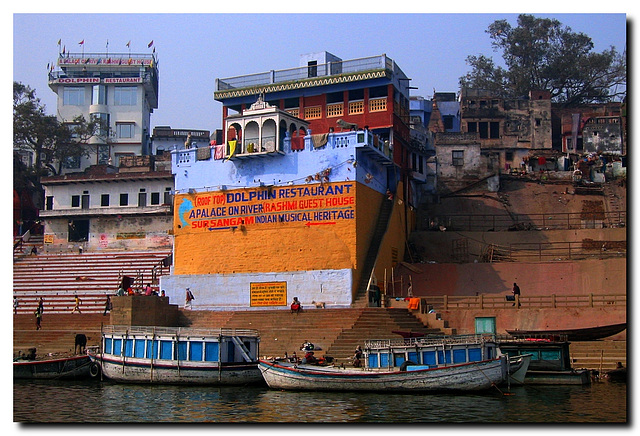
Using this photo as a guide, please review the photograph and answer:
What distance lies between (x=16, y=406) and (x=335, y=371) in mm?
7551

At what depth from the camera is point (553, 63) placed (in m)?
54.4

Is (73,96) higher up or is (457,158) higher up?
(73,96)

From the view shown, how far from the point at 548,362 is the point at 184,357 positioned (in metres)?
9.86

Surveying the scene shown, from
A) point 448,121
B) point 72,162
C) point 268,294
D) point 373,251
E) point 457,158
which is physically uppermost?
point 448,121

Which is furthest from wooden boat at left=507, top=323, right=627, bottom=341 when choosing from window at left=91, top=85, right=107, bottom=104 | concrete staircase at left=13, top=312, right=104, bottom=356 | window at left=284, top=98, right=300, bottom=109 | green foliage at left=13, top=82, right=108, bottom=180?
window at left=91, top=85, right=107, bottom=104

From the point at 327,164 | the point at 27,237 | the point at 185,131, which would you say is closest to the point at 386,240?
the point at 327,164

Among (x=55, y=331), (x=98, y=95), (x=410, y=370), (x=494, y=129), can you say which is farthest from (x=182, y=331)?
(x=98, y=95)

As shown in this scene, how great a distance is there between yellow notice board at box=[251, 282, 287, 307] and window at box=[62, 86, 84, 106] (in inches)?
1153

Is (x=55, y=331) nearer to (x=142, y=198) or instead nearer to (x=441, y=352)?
(x=142, y=198)

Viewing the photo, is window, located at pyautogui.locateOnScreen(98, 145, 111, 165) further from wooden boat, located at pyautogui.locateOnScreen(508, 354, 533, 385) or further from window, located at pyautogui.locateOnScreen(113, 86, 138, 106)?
wooden boat, located at pyautogui.locateOnScreen(508, 354, 533, 385)

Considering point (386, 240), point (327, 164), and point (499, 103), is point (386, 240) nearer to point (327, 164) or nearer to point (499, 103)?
point (327, 164)

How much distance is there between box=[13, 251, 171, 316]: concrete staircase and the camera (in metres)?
33.2

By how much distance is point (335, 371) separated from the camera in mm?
20750

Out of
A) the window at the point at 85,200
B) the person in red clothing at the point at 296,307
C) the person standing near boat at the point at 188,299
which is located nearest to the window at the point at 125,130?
the window at the point at 85,200
